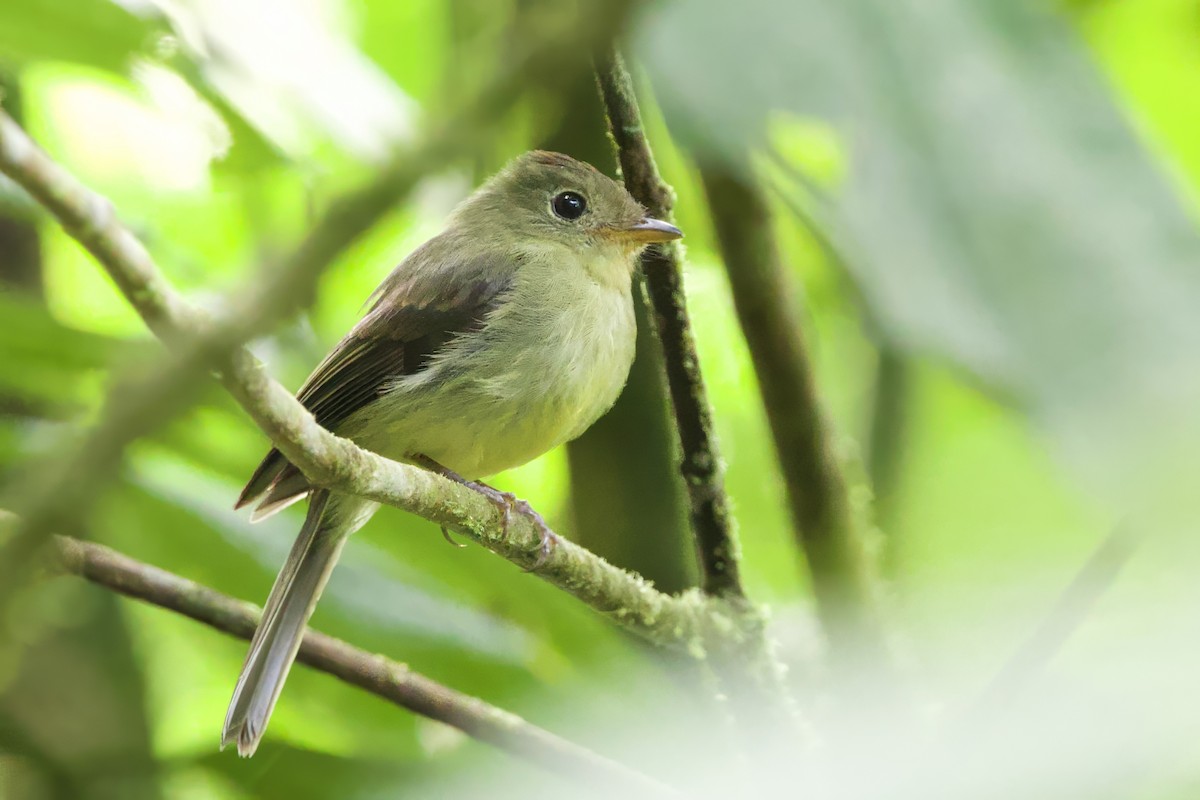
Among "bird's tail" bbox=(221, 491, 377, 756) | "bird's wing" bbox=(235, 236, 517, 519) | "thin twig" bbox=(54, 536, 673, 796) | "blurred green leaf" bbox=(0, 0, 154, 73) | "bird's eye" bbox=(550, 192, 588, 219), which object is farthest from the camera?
"bird's eye" bbox=(550, 192, 588, 219)

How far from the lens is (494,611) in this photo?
3.57m

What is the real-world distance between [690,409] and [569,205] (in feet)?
4.00

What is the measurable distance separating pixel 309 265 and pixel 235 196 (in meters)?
2.94

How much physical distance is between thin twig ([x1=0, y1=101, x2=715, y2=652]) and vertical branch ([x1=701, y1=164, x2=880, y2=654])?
0.37 m

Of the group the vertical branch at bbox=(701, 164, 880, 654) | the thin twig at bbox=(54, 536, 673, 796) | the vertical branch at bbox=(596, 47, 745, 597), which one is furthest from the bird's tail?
the vertical branch at bbox=(701, 164, 880, 654)

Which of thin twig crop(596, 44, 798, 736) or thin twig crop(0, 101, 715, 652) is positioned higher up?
thin twig crop(596, 44, 798, 736)

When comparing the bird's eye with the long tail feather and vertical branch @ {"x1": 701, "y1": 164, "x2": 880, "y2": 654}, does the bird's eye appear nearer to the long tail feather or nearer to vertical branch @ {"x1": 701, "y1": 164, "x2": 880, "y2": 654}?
vertical branch @ {"x1": 701, "y1": 164, "x2": 880, "y2": 654}

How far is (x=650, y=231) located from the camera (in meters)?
3.87

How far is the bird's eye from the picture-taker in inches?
171

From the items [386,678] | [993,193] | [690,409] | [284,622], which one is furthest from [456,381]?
[993,193]

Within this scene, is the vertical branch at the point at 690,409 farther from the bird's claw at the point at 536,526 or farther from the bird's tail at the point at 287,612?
the bird's tail at the point at 287,612

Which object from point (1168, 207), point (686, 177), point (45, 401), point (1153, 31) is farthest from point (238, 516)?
point (1168, 207)

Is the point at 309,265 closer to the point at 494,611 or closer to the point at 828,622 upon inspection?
the point at 828,622

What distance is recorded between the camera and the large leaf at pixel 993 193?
2.05 feet
